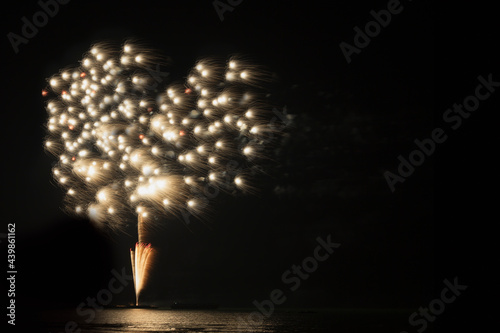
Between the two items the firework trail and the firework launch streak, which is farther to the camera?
the firework launch streak

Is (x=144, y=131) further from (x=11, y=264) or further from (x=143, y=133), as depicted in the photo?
→ (x=11, y=264)

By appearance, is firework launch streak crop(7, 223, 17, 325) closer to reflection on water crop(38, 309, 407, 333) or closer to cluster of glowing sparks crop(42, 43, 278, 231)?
reflection on water crop(38, 309, 407, 333)

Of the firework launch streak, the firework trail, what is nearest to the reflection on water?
the firework trail

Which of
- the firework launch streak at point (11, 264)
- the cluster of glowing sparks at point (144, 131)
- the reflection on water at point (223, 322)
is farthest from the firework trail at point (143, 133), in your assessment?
the firework launch streak at point (11, 264)

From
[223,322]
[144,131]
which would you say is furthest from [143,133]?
[223,322]

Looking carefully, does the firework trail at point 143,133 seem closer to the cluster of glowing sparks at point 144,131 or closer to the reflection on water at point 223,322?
the cluster of glowing sparks at point 144,131

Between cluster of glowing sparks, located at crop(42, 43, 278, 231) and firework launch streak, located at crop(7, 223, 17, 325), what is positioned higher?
cluster of glowing sparks, located at crop(42, 43, 278, 231)

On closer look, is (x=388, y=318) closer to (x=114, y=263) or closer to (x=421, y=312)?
(x=421, y=312)
